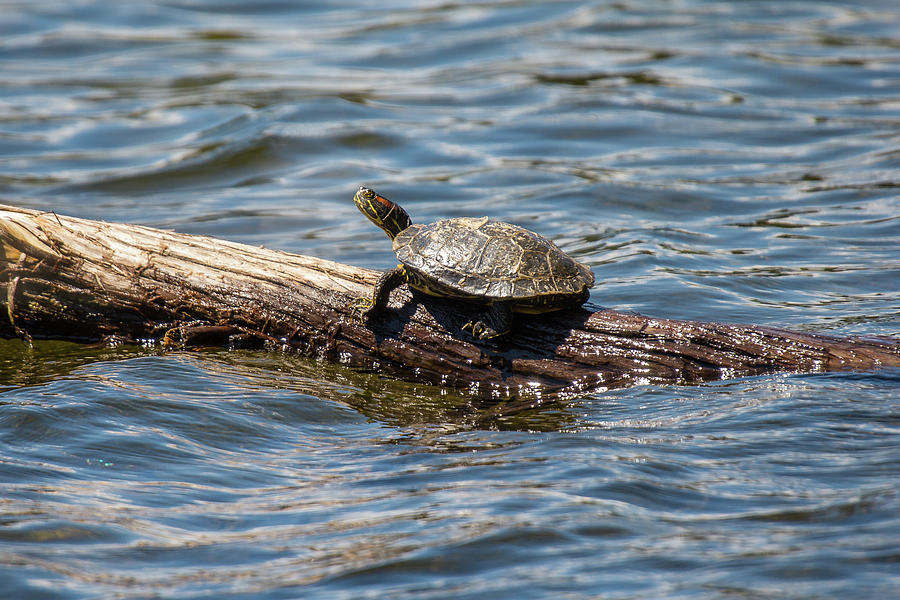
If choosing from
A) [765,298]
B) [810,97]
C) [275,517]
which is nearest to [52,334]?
[275,517]

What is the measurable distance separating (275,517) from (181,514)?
0.42m

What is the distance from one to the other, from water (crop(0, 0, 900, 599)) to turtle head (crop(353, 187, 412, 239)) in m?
1.06

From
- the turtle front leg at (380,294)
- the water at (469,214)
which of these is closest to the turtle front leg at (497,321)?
the water at (469,214)

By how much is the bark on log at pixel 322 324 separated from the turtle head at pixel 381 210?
0.44 m

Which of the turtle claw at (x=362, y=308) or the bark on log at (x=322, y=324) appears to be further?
the turtle claw at (x=362, y=308)

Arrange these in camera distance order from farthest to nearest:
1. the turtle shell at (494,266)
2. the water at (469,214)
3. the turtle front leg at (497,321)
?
the turtle front leg at (497,321), the turtle shell at (494,266), the water at (469,214)

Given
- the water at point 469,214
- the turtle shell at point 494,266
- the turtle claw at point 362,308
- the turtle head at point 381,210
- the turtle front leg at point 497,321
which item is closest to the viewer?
the water at point 469,214

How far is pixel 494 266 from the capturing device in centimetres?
504

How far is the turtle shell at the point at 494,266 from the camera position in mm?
4957

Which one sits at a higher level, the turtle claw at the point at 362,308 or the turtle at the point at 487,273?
the turtle at the point at 487,273

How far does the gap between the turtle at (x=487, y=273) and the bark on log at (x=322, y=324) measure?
17 centimetres

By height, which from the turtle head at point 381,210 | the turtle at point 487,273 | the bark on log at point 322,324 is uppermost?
the turtle head at point 381,210

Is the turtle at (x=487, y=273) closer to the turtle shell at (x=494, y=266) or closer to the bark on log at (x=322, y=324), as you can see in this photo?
the turtle shell at (x=494, y=266)

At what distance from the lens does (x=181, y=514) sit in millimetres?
4000
